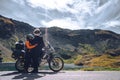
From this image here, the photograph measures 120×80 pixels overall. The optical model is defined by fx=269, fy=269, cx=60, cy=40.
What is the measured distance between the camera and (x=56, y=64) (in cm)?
→ 1599

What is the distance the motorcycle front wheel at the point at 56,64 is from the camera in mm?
15828

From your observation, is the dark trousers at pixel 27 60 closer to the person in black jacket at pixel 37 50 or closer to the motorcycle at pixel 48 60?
the person in black jacket at pixel 37 50

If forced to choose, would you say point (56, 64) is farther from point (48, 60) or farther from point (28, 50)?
point (28, 50)

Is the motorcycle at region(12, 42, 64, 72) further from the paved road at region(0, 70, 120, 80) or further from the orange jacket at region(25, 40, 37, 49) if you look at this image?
the paved road at region(0, 70, 120, 80)

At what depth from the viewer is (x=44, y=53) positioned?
15.7 m

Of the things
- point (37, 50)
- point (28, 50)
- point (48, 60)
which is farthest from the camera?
point (48, 60)

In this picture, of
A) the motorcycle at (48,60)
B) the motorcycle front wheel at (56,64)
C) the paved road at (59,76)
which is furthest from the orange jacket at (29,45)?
the paved road at (59,76)

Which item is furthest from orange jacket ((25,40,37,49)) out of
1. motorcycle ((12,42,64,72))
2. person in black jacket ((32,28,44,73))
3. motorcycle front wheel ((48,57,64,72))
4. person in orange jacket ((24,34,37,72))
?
motorcycle front wheel ((48,57,64,72))

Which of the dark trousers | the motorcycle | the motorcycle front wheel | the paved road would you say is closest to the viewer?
the paved road

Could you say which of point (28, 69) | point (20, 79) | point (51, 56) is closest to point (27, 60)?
point (28, 69)

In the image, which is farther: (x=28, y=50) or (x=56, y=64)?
(x=56, y=64)

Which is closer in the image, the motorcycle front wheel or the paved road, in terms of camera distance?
the paved road

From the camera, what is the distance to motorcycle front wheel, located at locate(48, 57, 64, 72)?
51.9 ft

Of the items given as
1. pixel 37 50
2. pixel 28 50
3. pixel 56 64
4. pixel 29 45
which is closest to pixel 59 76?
pixel 37 50
